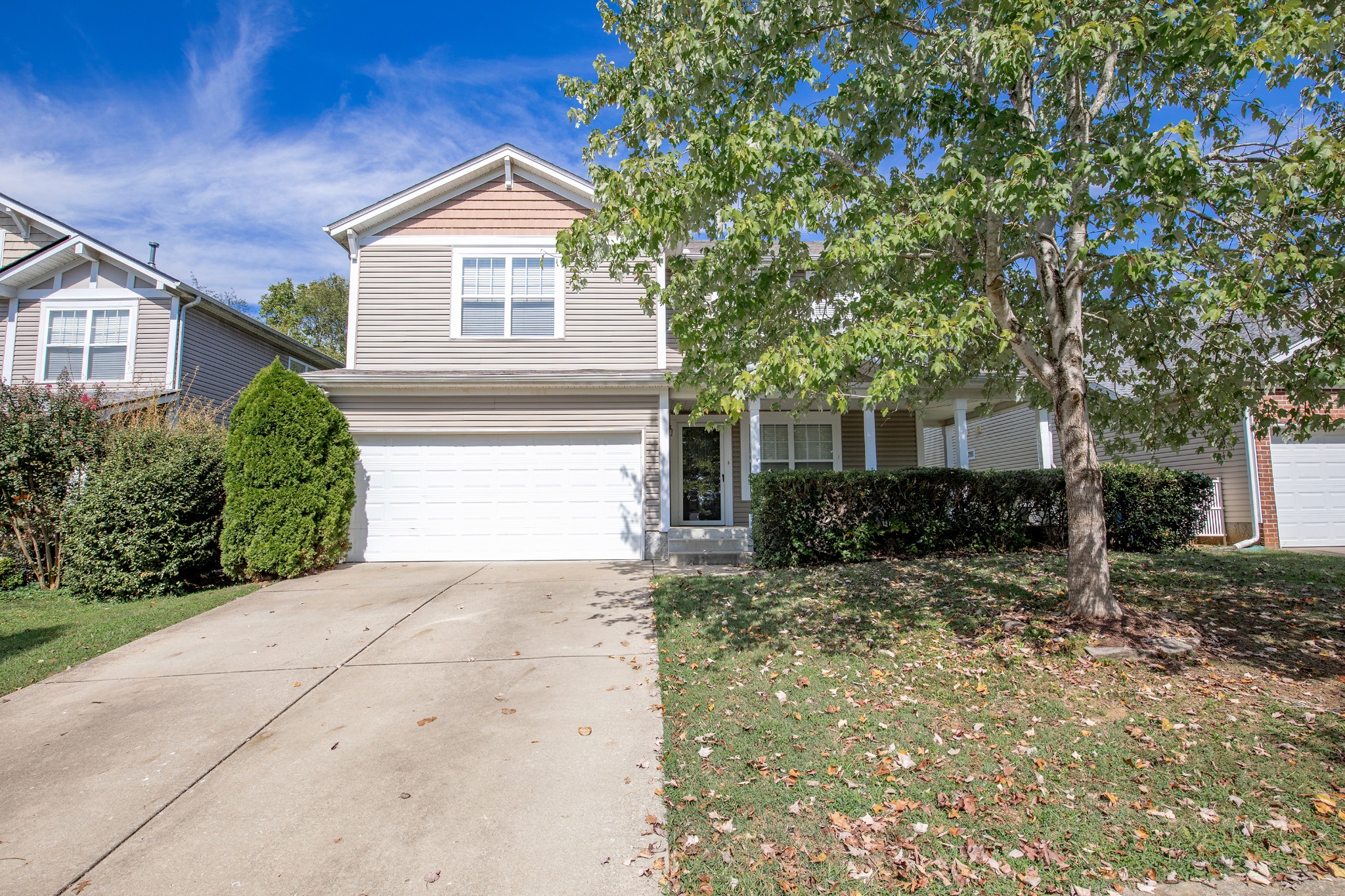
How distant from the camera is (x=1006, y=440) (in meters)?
19.3

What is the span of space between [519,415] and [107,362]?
874 centimetres

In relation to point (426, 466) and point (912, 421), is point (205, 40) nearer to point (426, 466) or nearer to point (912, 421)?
point (426, 466)

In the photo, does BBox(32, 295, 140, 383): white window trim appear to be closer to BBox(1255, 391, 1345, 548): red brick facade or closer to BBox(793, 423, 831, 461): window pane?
BBox(793, 423, 831, 461): window pane

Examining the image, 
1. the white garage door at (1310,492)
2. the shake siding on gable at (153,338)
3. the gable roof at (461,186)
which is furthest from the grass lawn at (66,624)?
the white garage door at (1310,492)

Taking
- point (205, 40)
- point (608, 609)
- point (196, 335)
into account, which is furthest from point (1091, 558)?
point (196, 335)

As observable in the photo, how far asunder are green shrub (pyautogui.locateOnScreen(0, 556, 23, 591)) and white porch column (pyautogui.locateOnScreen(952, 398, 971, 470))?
14.2 metres

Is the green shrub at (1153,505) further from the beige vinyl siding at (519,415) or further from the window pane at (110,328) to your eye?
the window pane at (110,328)

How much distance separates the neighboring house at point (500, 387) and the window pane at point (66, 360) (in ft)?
20.2

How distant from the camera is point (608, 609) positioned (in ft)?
24.5

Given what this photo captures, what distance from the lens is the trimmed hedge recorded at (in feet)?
32.3

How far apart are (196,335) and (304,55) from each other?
6.31 m

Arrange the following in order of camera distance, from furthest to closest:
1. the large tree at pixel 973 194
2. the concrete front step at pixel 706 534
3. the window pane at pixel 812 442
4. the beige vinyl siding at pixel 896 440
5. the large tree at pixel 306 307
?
the large tree at pixel 306 307 → the beige vinyl siding at pixel 896 440 → the window pane at pixel 812 442 → the concrete front step at pixel 706 534 → the large tree at pixel 973 194

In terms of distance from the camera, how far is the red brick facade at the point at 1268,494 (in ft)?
40.3

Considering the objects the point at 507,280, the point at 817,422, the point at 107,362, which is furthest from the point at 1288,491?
the point at 107,362
